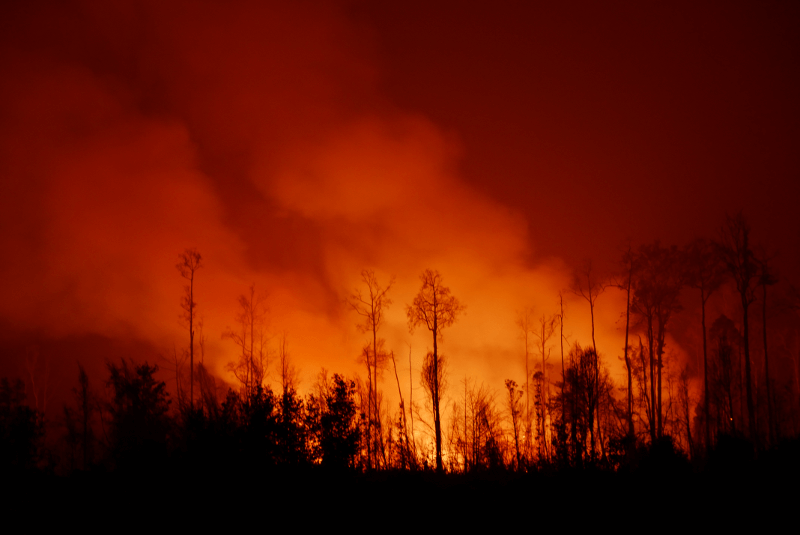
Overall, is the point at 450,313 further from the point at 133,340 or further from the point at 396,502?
the point at 133,340

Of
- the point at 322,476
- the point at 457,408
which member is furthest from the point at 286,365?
the point at 322,476

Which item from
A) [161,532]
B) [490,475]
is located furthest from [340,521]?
[490,475]

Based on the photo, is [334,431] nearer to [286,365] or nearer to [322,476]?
[322,476]

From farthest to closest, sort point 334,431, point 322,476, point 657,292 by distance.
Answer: point 657,292
point 334,431
point 322,476

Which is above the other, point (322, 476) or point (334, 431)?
point (334, 431)

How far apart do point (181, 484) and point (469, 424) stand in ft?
85.8

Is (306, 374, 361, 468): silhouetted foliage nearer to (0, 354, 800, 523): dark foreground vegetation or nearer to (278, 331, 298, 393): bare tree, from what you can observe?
(0, 354, 800, 523): dark foreground vegetation

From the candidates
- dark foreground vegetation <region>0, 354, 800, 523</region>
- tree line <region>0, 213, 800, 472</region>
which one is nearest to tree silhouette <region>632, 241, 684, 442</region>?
tree line <region>0, 213, 800, 472</region>

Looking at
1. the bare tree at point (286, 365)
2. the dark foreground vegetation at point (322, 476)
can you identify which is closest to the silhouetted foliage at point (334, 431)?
the dark foreground vegetation at point (322, 476)

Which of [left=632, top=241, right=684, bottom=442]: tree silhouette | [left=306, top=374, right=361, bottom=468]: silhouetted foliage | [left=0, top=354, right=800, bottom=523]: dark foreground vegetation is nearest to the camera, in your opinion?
[left=0, top=354, right=800, bottom=523]: dark foreground vegetation

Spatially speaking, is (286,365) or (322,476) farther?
(286,365)

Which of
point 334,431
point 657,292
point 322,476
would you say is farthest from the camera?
point 657,292

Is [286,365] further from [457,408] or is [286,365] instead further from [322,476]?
[322,476]

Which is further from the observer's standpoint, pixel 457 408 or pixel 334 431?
pixel 457 408
